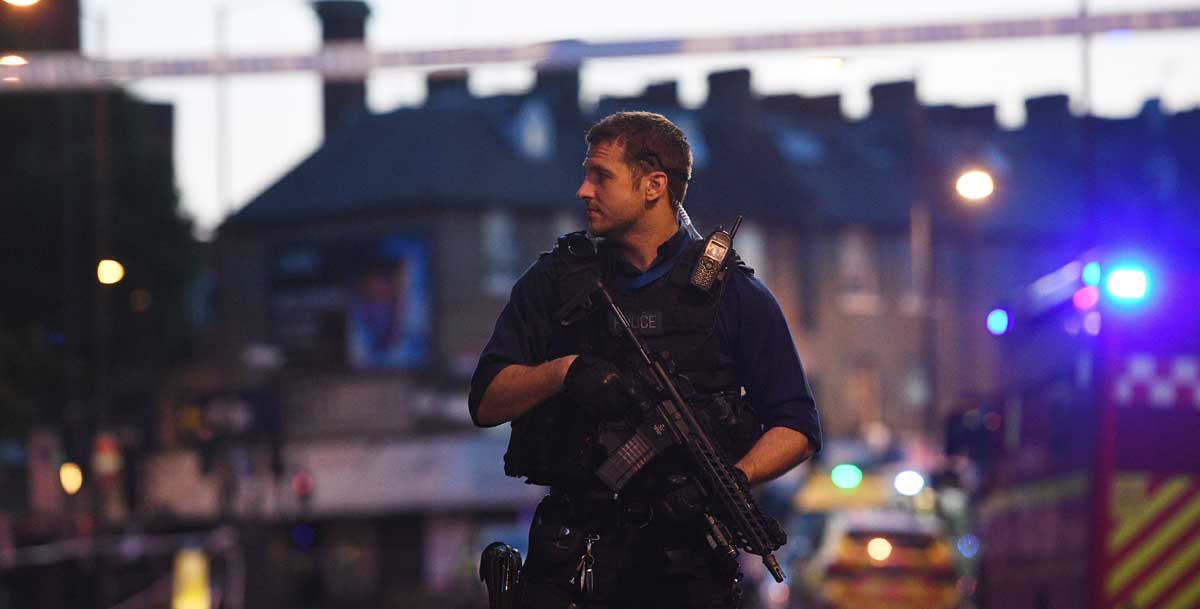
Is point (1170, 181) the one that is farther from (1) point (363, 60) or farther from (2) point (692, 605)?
(2) point (692, 605)

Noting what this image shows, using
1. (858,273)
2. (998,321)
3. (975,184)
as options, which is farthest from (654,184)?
(858,273)

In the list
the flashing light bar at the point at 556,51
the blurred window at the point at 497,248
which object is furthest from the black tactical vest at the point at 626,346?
the blurred window at the point at 497,248

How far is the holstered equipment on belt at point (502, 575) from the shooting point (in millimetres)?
5992

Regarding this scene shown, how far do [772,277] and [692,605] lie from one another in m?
55.9

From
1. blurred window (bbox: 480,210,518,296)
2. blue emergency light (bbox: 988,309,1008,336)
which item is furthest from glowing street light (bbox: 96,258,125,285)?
blurred window (bbox: 480,210,518,296)

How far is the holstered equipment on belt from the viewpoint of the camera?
5.99m

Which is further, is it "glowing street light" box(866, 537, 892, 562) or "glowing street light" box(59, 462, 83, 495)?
"glowing street light" box(59, 462, 83, 495)

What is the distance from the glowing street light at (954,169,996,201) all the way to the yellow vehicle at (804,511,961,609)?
23.2 feet

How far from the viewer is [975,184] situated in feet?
48.6

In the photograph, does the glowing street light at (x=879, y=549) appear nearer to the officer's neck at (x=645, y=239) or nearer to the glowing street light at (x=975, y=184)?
the glowing street light at (x=975, y=184)

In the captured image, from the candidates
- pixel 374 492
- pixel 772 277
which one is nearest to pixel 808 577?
pixel 374 492

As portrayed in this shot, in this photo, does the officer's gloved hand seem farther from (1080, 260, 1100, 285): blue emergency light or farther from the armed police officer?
(1080, 260, 1100, 285): blue emergency light

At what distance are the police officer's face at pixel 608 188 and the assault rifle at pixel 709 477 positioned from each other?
52cm

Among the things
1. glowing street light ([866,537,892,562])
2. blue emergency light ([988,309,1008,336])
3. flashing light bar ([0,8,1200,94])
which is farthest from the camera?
glowing street light ([866,537,892,562])
